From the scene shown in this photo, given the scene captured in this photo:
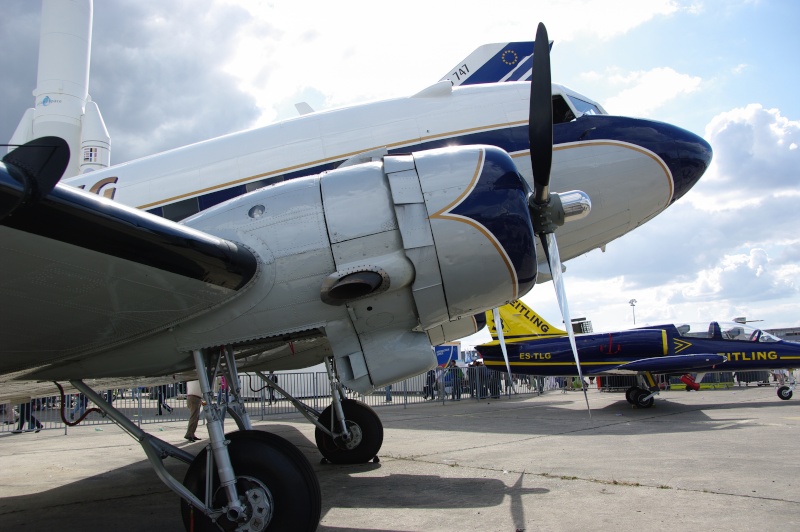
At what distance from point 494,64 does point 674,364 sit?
12.4 metres

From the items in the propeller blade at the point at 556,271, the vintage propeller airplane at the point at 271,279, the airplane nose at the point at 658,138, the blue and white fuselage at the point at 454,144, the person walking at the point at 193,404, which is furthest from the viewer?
the person walking at the point at 193,404

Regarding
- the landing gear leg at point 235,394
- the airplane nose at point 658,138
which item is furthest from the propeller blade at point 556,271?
the landing gear leg at point 235,394

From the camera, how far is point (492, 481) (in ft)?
20.9

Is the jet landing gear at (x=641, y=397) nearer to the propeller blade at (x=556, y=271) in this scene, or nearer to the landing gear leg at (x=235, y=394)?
the propeller blade at (x=556, y=271)

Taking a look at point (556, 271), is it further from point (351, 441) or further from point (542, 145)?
point (351, 441)

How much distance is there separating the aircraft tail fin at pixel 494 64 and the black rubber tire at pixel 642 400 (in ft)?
38.6

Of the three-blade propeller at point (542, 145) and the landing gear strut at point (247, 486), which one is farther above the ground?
the three-blade propeller at point (542, 145)

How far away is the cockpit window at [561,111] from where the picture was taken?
24.7ft

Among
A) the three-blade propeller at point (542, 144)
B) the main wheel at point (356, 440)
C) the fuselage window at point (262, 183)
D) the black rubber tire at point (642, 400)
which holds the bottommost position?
the black rubber tire at point (642, 400)

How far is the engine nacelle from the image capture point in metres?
4.49

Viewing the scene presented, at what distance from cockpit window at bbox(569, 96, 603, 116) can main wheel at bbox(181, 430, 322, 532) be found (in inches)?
229

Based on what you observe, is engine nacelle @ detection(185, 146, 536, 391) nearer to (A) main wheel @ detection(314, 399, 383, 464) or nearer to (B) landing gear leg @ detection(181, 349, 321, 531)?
(B) landing gear leg @ detection(181, 349, 321, 531)

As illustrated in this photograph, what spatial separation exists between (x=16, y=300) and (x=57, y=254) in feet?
2.07

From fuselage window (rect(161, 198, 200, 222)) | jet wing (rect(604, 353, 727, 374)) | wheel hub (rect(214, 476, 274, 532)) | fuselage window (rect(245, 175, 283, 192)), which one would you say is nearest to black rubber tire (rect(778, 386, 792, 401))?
jet wing (rect(604, 353, 727, 374))
